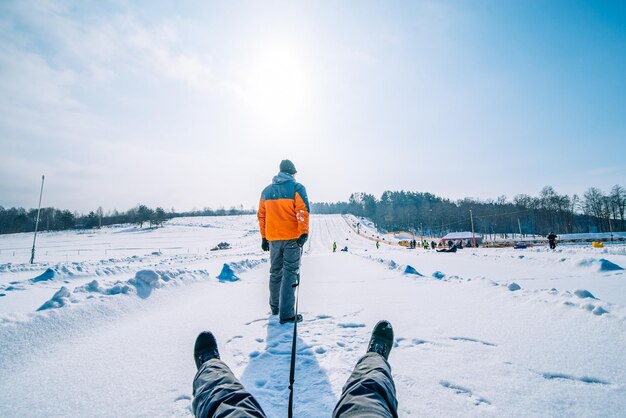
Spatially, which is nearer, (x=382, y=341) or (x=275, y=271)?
(x=382, y=341)

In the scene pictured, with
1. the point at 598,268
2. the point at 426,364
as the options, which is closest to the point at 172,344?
the point at 426,364

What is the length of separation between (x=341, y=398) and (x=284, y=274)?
2220 millimetres

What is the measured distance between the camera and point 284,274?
11.6 feet

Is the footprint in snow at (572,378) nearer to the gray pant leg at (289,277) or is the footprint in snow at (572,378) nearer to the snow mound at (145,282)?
the gray pant leg at (289,277)

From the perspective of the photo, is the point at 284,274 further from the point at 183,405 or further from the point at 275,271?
the point at 183,405

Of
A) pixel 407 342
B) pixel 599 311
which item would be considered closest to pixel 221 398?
pixel 407 342

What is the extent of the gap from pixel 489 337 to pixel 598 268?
7.93 metres

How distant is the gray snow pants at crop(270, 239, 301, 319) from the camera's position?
3418mm

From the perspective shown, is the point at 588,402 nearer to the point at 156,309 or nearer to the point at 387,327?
the point at 387,327

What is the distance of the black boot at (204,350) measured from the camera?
6.68ft

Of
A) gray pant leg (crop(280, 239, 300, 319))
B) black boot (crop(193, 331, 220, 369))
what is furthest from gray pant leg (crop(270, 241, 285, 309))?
black boot (crop(193, 331, 220, 369))

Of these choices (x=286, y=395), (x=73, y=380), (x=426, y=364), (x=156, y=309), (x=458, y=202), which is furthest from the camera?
(x=458, y=202)

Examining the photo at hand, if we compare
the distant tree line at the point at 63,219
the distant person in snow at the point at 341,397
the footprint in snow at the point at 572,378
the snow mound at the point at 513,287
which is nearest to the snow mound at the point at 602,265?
the snow mound at the point at 513,287

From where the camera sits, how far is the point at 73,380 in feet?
6.57
